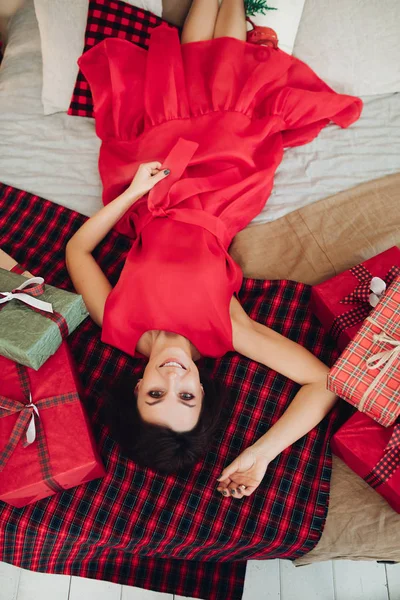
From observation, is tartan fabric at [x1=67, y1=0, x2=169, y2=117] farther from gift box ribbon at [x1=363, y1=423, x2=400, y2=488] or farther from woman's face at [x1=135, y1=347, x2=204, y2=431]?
gift box ribbon at [x1=363, y1=423, x2=400, y2=488]

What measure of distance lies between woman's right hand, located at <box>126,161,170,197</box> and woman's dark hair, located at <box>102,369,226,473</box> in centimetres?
62

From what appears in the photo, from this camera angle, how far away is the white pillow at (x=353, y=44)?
1.88 m

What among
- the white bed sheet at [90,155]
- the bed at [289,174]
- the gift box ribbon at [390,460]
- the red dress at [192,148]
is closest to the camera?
the gift box ribbon at [390,460]

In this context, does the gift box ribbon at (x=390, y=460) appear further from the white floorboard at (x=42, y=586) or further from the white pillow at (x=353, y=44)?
the white pillow at (x=353, y=44)

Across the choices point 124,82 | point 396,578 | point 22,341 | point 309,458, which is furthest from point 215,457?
point 124,82

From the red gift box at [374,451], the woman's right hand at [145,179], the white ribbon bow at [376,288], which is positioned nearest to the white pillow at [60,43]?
the woman's right hand at [145,179]

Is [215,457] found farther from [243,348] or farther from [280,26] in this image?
[280,26]

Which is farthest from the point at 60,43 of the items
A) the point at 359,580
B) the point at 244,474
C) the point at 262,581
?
the point at 359,580

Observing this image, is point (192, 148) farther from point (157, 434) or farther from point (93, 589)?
point (93, 589)

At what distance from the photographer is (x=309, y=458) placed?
4.69ft

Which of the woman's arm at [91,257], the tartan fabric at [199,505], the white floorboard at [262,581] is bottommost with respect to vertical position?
the white floorboard at [262,581]

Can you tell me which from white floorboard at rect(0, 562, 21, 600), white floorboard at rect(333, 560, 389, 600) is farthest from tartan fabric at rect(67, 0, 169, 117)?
white floorboard at rect(333, 560, 389, 600)

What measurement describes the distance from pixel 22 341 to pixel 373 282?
0.95m

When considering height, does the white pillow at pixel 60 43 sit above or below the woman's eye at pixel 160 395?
above
